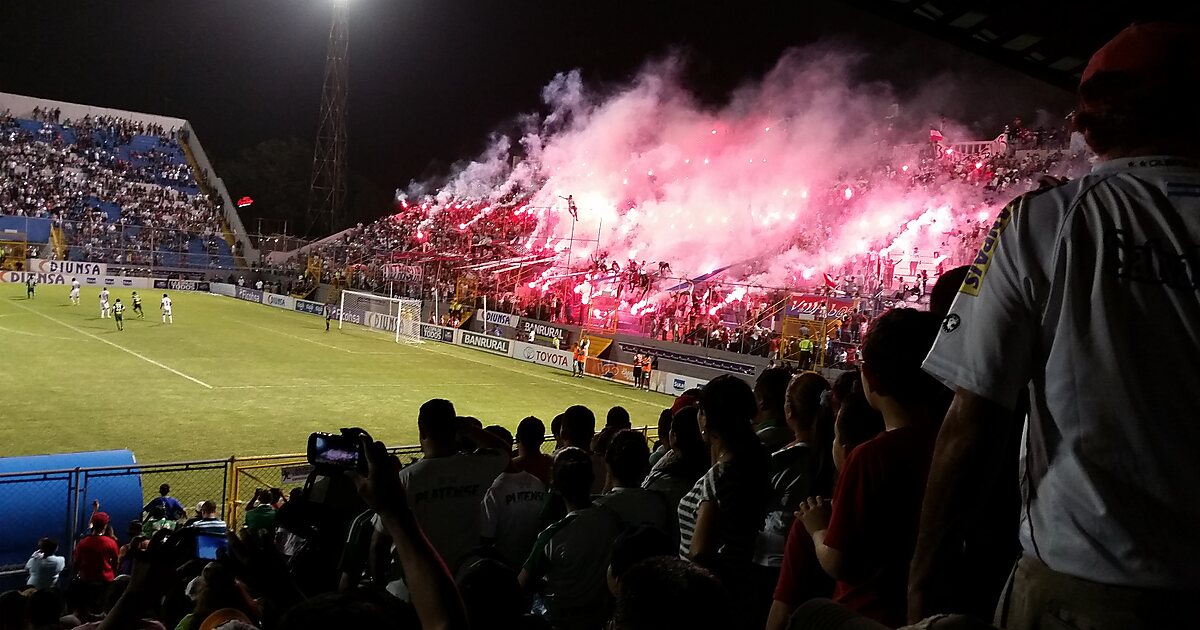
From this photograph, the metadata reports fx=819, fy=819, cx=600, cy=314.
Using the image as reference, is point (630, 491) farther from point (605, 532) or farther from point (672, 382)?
point (672, 382)

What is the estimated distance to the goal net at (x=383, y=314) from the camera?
4506cm

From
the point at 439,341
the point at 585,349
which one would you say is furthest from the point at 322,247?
the point at 585,349

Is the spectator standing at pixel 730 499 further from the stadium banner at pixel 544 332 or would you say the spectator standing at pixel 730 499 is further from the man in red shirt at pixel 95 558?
the stadium banner at pixel 544 332

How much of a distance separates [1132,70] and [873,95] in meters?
56.5

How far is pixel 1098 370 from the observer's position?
69.7 inches

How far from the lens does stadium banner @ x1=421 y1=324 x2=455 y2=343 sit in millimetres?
43812

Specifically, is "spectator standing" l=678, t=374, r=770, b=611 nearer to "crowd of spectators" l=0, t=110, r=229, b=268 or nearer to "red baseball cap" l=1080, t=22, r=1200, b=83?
"red baseball cap" l=1080, t=22, r=1200, b=83

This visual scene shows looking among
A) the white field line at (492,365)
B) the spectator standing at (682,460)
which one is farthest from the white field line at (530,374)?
the spectator standing at (682,460)

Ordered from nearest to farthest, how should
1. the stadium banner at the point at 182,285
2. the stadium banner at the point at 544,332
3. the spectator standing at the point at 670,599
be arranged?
the spectator standing at the point at 670,599 → the stadium banner at the point at 544,332 → the stadium banner at the point at 182,285

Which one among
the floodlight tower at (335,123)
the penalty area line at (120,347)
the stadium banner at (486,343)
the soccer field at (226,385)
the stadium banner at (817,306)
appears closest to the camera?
the soccer field at (226,385)

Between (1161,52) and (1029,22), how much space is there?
9853mm

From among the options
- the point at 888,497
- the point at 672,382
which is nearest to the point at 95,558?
the point at 888,497

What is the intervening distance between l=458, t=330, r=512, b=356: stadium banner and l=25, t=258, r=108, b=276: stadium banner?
29.8m

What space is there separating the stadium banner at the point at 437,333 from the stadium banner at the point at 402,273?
Answer: 7681mm
